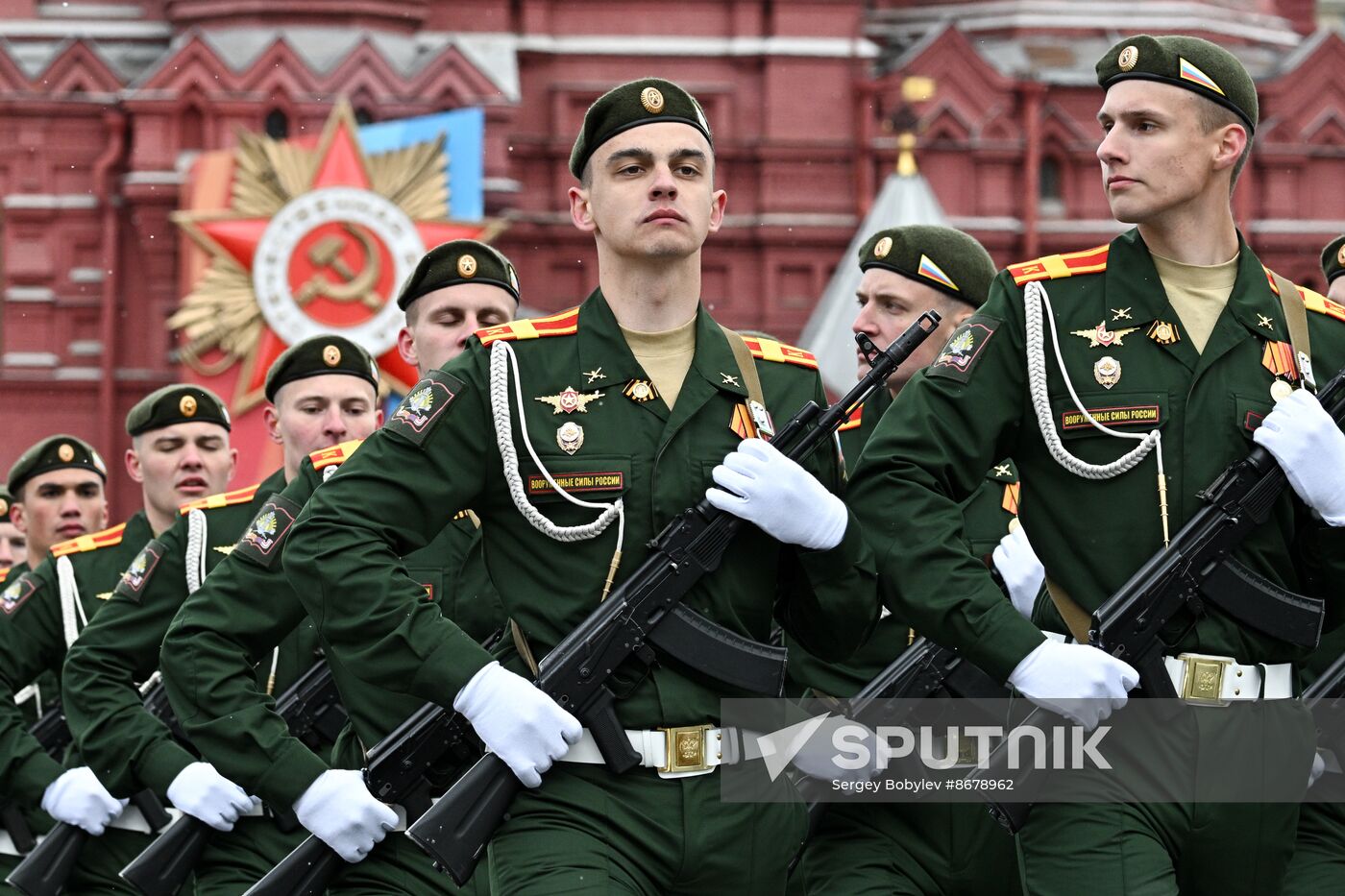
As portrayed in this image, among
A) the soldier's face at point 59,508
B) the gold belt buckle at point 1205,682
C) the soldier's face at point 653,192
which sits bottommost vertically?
the soldier's face at point 59,508

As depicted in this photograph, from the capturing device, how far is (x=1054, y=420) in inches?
196

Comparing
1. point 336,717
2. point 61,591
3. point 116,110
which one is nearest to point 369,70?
point 116,110

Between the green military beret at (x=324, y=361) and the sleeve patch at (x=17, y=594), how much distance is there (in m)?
1.44

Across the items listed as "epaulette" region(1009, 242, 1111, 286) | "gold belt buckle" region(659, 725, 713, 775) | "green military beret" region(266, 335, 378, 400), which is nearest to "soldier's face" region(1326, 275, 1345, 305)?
"epaulette" region(1009, 242, 1111, 286)

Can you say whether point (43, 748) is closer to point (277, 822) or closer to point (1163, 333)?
point (277, 822)

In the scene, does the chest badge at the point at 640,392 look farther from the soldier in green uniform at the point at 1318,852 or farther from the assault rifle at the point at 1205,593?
the soldier in green uniform at the point at 1318,852

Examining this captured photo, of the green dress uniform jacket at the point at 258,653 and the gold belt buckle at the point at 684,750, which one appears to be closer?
the gold belt buckle at the point at 684,750

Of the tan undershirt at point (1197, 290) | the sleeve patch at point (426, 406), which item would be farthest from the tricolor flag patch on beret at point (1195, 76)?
the sleeve patch at point (426, 406)

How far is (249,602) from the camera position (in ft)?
20.3

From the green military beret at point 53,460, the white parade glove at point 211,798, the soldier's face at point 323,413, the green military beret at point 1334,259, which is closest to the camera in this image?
the white parade glove at point 211,798

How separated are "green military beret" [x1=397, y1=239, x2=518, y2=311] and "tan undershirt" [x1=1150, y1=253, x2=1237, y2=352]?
2.34m

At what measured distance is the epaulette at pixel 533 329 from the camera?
16.6 ft

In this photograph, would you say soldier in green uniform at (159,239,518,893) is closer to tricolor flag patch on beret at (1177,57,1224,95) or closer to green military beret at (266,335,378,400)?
green military beret at (266,335,378,400)

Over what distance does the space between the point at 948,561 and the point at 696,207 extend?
32.5 inches
